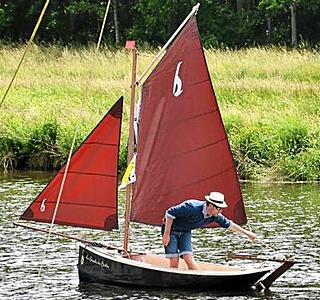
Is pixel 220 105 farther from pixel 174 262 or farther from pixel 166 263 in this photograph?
pixel 174 262

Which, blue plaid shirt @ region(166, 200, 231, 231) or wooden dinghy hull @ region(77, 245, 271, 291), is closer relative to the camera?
blue plaid shirt @ region(166, 200, 231, 231)

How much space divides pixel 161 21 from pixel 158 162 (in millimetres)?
36494

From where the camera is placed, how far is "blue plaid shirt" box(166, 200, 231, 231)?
1573 centimetres

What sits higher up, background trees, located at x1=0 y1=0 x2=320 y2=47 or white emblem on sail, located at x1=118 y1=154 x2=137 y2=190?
background trees, located at x1=0 y1=0 x2=320 y2=47

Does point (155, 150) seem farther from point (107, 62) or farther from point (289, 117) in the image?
point (107, 62)

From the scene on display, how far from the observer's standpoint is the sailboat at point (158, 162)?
16.8m

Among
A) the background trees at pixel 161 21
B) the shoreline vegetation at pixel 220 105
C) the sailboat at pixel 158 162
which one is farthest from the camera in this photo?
the background trees at pixel 161 21

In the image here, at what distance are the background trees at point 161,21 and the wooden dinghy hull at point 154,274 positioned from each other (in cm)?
3256

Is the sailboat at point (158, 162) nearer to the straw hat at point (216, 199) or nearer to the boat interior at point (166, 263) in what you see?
the boat interior at point (166, 263)

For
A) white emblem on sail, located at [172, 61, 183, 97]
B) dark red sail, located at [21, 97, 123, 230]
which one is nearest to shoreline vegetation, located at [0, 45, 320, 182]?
dark red sail, located at [21, 97, 123, 230]

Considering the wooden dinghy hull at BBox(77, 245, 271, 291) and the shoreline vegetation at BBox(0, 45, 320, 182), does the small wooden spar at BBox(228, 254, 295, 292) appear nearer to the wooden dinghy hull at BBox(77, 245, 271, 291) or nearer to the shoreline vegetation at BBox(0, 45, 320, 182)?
the wooden dinghy hull at BBox(77, 245, 271, 291)

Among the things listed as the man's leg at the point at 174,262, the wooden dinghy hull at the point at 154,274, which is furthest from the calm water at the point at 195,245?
the man's leg at the point at 174,262

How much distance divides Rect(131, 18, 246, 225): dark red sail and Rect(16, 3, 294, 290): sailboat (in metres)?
0.01

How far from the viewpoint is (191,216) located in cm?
1580
